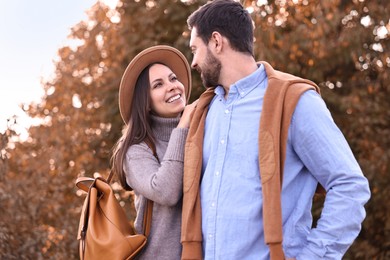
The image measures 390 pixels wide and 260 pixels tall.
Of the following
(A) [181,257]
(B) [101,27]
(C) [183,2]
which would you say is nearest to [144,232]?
(A) [181,257]

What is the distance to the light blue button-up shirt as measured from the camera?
304 centimetres

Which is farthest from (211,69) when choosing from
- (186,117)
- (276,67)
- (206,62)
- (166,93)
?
(276,67)

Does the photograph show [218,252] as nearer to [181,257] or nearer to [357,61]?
[181,257]

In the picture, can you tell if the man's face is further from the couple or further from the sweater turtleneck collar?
the sweater turtleneck collar

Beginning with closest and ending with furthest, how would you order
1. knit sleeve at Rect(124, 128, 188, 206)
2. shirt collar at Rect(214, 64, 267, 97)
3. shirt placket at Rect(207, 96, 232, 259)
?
shirt placket at Rect(207, 96, 232, 259) → shirt collar at Rect(214, 64, 267, 97) → knit sleeve at Rect(124, 128, 188, 206)

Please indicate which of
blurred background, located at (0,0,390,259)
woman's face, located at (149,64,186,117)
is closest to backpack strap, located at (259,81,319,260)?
woman's face, located at (149,64,186,117)

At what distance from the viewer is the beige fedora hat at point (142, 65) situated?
4090 millimetres

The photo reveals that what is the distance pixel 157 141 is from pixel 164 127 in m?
0.08

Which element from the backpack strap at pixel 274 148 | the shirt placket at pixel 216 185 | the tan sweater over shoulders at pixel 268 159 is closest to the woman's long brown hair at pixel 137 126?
the tan sweater over shoulders at pixel 268 159

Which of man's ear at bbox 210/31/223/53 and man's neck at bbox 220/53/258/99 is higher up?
man's ear at bbox 210/31/223/53

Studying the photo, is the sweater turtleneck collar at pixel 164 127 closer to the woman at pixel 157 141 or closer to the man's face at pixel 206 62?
the woman at pixel 157 141

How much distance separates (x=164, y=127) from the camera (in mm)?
3986

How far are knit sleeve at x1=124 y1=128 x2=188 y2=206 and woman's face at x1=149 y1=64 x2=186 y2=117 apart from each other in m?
0.27

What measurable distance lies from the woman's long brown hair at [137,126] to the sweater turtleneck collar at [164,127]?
0.04 meters
